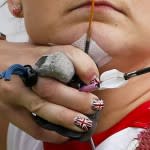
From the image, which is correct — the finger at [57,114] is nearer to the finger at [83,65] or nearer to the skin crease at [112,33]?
the finger at [83,65]

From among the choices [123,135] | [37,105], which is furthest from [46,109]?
[123,135]

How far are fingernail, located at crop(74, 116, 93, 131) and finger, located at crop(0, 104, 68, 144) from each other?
5.0 inches

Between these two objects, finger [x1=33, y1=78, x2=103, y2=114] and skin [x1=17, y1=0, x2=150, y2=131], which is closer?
finger [x1=33, y1=78, x2=103, y2=114]

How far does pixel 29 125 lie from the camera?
3.19 ft

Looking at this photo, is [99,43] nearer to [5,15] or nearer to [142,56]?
[142,56]

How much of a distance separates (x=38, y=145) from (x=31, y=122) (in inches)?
10.0

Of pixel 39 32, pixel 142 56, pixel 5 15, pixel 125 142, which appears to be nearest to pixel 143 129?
pixel 125 142

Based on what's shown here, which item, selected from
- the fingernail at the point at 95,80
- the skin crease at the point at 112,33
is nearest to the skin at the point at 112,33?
the skin crease at the point at 112,33

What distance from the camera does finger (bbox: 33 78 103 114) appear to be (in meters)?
0.86

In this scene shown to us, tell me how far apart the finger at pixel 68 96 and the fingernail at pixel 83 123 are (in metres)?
0.02

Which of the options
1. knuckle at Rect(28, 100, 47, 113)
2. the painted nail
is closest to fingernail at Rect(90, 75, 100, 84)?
the painted nail

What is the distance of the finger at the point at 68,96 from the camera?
856 millimetres

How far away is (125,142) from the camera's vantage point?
3.20 feet

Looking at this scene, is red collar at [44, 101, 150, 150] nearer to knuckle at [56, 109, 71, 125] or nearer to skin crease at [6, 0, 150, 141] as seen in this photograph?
skin crease at [6, 0, 150, 141]
